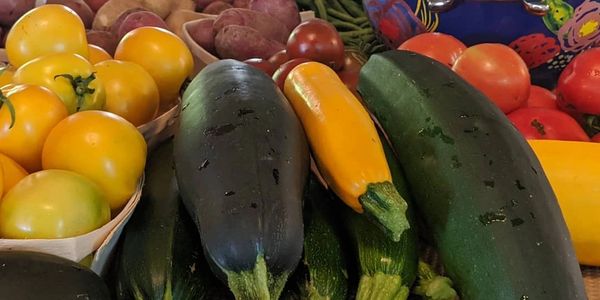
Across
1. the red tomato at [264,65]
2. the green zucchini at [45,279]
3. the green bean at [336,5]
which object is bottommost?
the green bean at [336,5]

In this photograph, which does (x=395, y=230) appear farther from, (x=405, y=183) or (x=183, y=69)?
(x=183, y=69)

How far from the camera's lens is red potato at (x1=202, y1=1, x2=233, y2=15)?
1.52 metres

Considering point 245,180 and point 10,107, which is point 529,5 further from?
point 10,107

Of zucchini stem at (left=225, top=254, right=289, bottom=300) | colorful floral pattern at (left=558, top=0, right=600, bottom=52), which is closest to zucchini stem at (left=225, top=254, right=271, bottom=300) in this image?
zucchini stem at (left=225, top=254, right=289, bottom=300)

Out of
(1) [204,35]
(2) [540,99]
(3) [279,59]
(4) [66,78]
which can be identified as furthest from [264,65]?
(2) [540,99]

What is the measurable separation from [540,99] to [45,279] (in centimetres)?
86

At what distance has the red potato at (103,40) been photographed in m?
1.19

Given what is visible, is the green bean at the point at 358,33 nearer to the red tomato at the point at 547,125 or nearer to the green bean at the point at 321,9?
the green bean at the point at 321,9

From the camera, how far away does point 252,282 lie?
0.55 meters

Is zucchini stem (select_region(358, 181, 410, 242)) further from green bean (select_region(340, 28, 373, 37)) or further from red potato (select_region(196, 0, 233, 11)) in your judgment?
red potato (select_region(196, 0, 233, 11))

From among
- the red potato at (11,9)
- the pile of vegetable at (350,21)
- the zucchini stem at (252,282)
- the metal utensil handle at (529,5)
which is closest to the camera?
the zucchini stem at (252,282)

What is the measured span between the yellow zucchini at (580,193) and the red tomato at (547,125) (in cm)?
14

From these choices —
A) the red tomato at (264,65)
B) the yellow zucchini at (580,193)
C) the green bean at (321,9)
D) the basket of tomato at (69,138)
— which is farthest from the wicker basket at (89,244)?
the green bean at (321,9)

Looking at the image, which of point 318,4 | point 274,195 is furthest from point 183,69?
point 318,4
